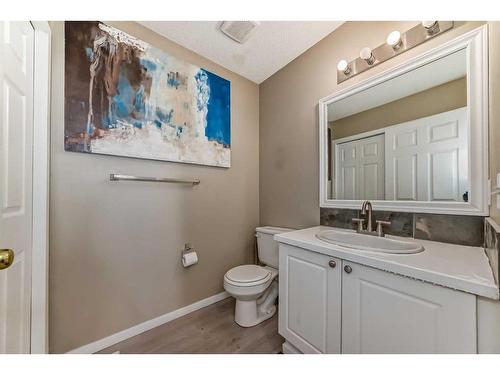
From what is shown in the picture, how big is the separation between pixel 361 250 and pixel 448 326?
340 millimetres

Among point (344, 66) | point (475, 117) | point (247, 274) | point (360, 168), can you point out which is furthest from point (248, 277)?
point (344, 66)

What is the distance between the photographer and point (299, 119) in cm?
174

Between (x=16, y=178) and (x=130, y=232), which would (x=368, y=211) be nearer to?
(x=130, y=232)

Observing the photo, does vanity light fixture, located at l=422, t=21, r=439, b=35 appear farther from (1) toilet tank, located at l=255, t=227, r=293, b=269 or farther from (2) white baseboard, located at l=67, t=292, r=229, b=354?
(2) white baseboard, located at l=67, t=292, r=229, b=354

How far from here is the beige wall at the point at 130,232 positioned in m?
1.12

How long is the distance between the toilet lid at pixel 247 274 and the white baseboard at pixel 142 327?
457 mm

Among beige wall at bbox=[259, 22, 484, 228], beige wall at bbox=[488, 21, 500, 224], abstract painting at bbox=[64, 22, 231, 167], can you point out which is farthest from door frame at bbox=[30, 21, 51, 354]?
beige wall at bbox=[488, 21, 500, 224]

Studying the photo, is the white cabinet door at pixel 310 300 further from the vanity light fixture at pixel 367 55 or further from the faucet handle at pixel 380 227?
the vanity light fixture at pixel 367 55

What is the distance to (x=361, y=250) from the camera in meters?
0.90

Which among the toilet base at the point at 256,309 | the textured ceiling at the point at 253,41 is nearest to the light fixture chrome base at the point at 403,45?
the textured ceiling at the point at 253,41

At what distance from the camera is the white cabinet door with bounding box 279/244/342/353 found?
943 millimetres
